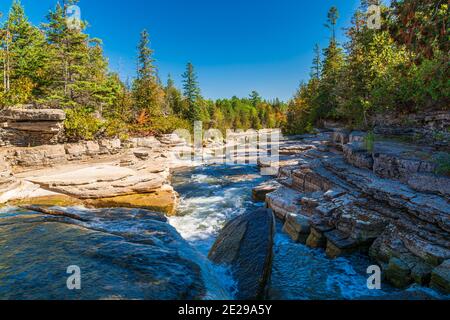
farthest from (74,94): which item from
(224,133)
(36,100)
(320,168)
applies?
(224,133)

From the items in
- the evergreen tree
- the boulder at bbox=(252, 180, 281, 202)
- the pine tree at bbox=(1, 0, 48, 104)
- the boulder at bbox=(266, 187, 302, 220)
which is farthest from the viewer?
the evergreen tree

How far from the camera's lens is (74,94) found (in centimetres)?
2747

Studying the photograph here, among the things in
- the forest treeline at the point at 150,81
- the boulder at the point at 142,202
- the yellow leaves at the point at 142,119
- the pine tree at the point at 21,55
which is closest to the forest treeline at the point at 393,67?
the forest treeline at the point at 150,81

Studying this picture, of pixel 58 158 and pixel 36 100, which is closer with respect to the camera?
pixel 58 158

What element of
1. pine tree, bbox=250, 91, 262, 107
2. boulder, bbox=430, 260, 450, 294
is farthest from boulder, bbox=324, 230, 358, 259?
pine tree, bbox=250, 91, 262, 107

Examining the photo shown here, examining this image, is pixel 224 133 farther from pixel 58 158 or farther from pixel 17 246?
pixel 17 246

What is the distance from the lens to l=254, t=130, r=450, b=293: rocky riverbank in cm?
632

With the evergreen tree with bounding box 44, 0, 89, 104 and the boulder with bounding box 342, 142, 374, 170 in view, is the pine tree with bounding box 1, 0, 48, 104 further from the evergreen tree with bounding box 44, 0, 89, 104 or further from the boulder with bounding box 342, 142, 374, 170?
the boulder with bounding box 342, 142, 374, 170

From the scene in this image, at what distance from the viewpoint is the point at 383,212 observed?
7.91 metres

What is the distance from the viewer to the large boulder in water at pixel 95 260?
371 cm

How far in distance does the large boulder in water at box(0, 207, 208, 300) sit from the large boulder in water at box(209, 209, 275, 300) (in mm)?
777

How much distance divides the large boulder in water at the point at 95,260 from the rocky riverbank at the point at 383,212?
17.0 feet

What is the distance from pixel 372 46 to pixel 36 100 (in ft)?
101

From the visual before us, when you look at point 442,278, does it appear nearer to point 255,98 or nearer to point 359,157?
point 359,157
